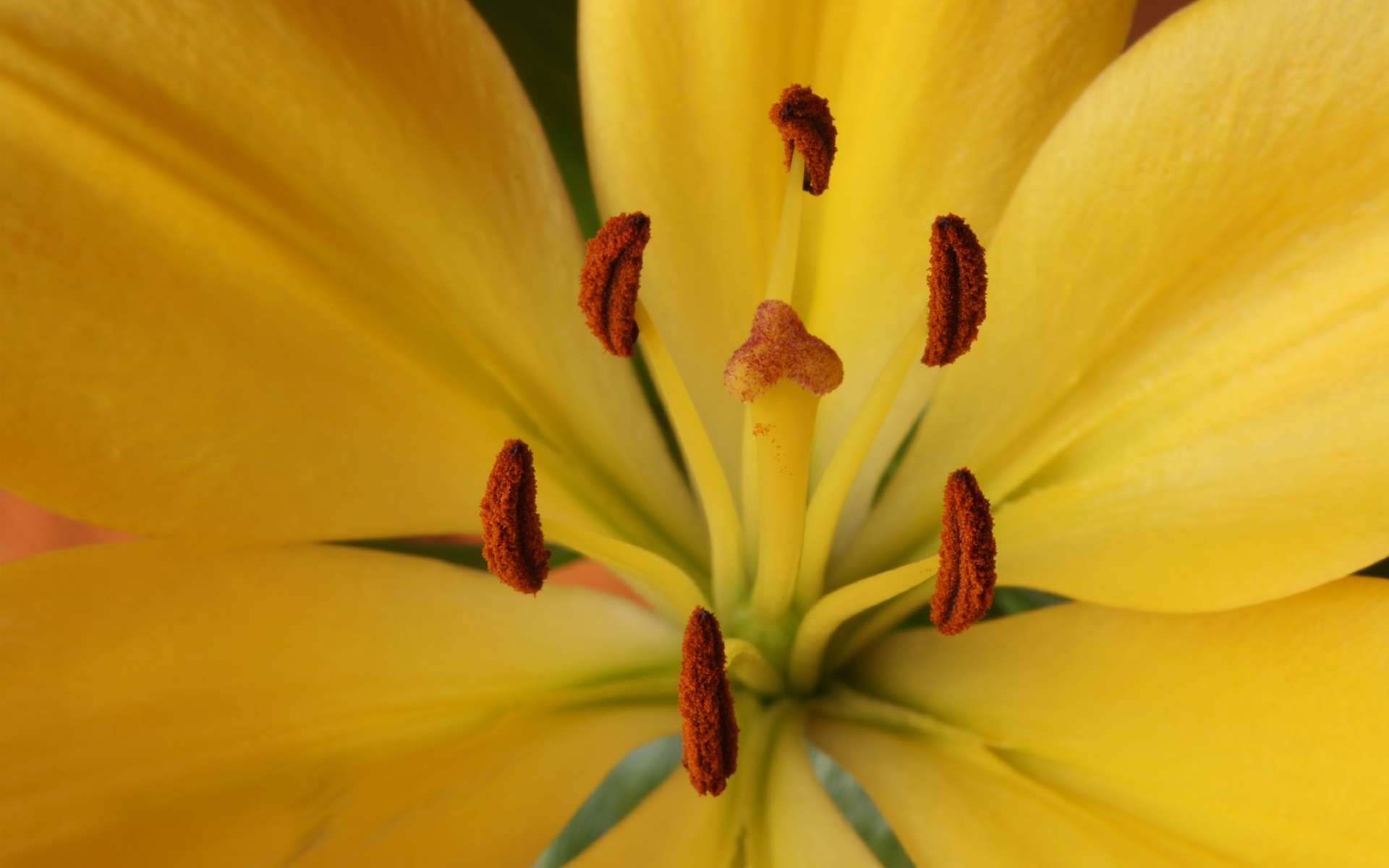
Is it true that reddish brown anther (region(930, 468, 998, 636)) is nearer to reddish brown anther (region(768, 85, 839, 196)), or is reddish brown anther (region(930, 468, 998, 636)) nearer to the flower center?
the flower center

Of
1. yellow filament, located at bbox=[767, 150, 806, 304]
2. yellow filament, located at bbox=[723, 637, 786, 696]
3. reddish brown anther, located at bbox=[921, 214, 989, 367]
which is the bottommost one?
→ yellow filament, located at bbox=[723, 637, 786, 696]

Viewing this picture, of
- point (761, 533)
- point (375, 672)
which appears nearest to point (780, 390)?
point (761, 533)

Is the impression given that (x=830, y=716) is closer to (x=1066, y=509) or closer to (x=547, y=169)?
(x=1066, y=509)

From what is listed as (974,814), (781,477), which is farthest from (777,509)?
(974,814)

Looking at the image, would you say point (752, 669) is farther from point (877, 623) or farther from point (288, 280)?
point (288, 280)

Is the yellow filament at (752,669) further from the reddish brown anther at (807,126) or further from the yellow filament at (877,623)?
the reddish brown anther at (807,126)

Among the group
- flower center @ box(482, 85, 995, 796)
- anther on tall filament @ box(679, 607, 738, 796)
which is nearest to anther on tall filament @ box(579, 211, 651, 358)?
flower center @ box(482, 85, 995, 796)

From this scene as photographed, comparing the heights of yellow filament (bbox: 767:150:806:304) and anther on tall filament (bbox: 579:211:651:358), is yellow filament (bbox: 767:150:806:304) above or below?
above

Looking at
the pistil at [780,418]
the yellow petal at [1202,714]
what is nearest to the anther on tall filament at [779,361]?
the pistil at [780,418]
